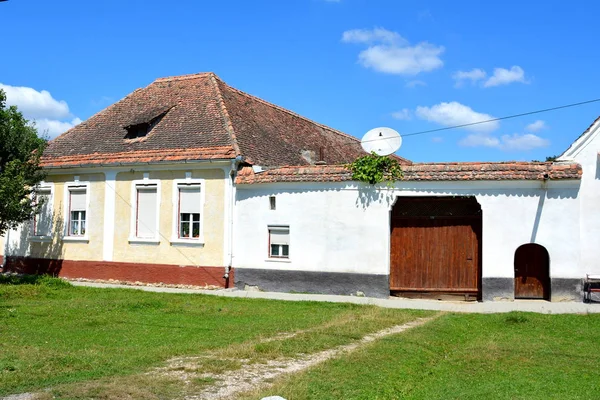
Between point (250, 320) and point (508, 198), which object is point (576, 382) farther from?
point (508, 198)

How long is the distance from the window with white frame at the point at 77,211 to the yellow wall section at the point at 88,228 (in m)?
0.26

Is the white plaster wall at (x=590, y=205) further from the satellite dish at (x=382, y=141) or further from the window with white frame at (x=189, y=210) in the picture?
the window with white frame at (x=189, y=210)

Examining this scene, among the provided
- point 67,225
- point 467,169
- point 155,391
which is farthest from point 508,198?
point 67,225

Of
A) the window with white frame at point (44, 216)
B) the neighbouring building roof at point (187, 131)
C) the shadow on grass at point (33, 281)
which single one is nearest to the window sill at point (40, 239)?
the window with white frame at point (44, 216)

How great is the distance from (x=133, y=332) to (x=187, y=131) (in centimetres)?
1124

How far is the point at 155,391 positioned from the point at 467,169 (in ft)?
40.3

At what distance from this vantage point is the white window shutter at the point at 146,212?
70.8 ft

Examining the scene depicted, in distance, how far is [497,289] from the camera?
1722 cm

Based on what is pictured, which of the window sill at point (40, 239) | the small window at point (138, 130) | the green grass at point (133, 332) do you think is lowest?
the green grass at point (133, 332)

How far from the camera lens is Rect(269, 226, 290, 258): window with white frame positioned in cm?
1948

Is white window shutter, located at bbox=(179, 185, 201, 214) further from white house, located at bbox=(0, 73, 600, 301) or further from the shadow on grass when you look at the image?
the shadow on grass

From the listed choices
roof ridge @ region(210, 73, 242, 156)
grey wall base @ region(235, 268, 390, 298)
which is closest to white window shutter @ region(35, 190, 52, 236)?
roof ridge @ region(210, 73, 242, 156)

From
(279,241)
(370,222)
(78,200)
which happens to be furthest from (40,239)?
(370,222)

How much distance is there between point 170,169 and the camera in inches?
831
